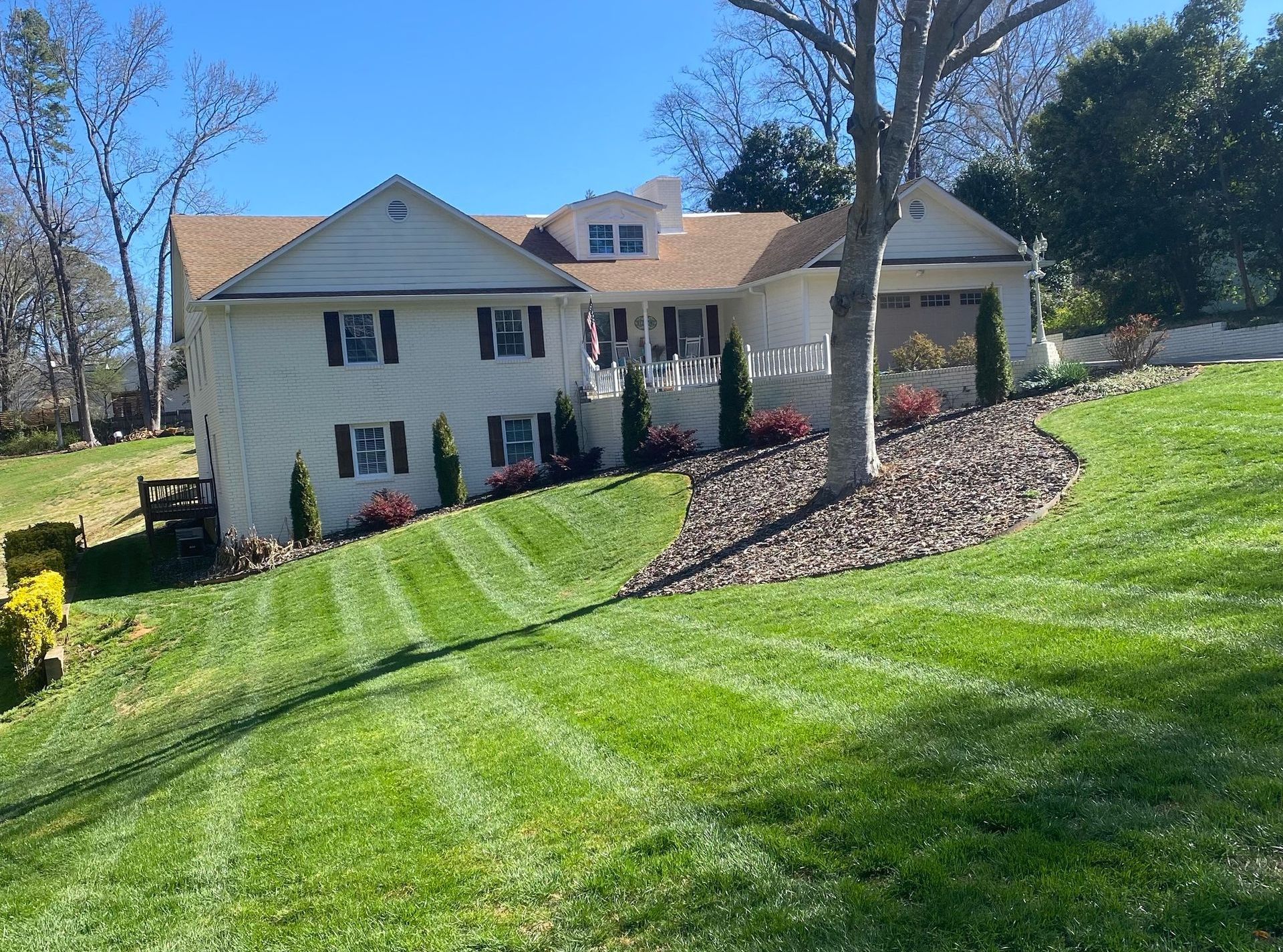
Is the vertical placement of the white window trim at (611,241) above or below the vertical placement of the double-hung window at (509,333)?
above

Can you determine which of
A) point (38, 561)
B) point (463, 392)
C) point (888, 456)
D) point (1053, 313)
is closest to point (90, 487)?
point (38, 561)

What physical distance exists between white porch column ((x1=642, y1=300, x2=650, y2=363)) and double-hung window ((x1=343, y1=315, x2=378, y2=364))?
21.7 ft

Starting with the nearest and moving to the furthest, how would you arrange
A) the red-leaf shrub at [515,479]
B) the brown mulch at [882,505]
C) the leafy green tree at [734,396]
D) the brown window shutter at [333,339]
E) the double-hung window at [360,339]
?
the brown mulch at [882,505], the leafy green tree at [734,396], the red-leaf shrub at [515,479], the brown window shutter at [333,339], the double-hung window at [360,339]

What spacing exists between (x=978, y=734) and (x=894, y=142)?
9.96 m

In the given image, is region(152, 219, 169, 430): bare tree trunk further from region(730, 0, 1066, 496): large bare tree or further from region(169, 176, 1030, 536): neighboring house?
region(730, 0, 1066, 496): large bare tree

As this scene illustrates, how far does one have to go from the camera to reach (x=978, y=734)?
17.0 feet

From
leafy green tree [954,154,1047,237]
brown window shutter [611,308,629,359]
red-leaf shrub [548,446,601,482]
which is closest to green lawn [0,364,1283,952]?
red-leaf shrub [548,446,601,482]

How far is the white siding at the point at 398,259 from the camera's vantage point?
72.7 feet

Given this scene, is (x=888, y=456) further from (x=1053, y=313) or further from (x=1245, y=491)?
(x=1053, y=313)

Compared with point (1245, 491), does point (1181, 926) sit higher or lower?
lower

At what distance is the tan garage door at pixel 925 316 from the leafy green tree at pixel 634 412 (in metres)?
7.65

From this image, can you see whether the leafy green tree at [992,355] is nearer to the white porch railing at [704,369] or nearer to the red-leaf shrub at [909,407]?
the red-leaf shrub at [909,407]

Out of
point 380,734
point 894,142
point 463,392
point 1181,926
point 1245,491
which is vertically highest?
point 894,142

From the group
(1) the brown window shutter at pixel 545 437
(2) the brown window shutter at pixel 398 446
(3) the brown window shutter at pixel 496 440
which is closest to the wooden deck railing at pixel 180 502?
(2) the brown window shutter at pixel 398 446
